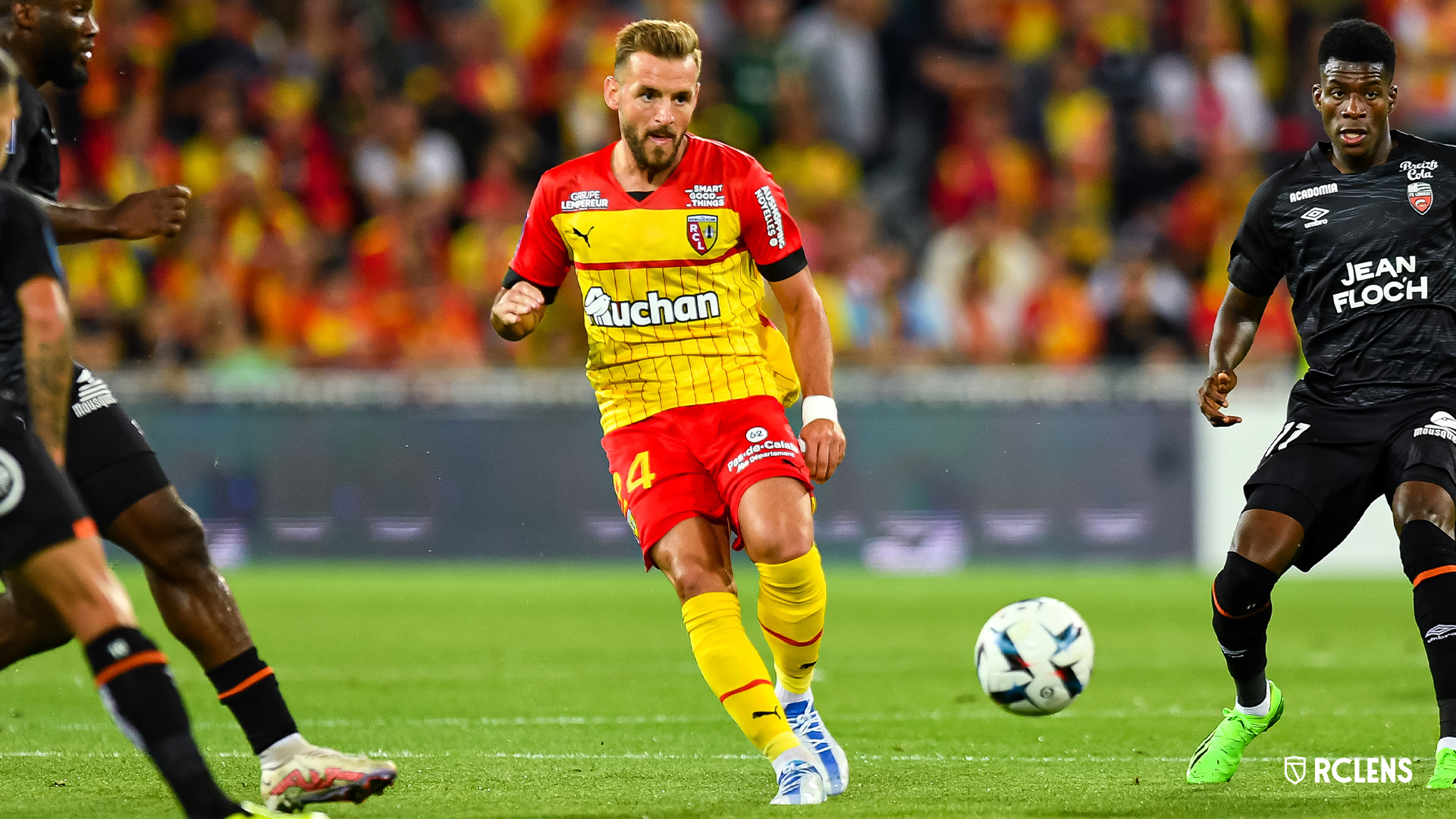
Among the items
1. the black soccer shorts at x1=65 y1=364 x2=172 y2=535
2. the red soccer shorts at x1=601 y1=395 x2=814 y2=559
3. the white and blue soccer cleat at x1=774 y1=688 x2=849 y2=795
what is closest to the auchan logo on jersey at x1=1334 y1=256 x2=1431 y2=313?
the red soccer shorts at x1=601 y1=395 x2=814 y2=559

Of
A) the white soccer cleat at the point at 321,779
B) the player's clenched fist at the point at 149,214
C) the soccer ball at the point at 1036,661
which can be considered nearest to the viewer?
the white soccer cleat at the point at 321,779

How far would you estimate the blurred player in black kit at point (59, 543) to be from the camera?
14.7 ft

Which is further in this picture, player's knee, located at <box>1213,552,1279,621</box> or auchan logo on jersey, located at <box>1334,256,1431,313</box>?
auchan logo on jersey, located at <box>1334,256,1431,313</box>

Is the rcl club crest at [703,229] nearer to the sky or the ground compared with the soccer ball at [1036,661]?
nearer to the sky

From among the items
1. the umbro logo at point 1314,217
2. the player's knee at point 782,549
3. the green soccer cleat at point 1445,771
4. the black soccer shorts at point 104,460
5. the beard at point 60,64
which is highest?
the beard at point 60,64

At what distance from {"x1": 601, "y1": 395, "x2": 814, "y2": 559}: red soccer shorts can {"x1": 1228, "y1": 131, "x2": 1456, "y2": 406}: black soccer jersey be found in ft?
6.16

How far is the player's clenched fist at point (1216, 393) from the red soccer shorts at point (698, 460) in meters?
1.47

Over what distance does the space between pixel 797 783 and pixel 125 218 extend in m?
2.59

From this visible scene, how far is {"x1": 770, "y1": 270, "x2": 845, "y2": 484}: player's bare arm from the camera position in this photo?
595 cm

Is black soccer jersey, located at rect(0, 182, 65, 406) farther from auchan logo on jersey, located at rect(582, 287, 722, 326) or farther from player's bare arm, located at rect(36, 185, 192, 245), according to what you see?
Answer: auchan logo on jersey, located at rect(582, 287, 722, 326)

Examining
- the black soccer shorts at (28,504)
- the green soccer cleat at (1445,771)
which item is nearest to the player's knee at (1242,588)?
the green soccer cleat at (1445,771)

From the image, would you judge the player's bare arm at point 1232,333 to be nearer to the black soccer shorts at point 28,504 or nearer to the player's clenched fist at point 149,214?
the player's clenched fist at point 149,214

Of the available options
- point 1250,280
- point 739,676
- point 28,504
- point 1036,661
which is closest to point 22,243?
point 28,504

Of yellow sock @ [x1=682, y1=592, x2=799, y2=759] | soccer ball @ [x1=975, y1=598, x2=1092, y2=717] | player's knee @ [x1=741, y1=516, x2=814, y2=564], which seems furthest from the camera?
soccer ball @ [x1=975, y1=598, x2=1092, y2=717]
